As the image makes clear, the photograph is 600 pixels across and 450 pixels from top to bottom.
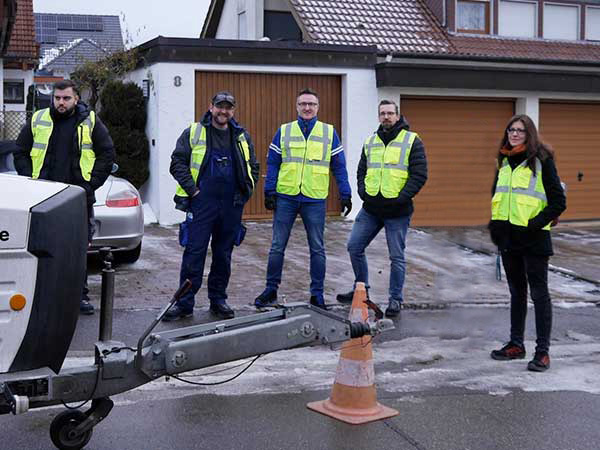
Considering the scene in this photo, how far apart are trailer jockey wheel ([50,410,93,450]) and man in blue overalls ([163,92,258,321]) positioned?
3096 mm

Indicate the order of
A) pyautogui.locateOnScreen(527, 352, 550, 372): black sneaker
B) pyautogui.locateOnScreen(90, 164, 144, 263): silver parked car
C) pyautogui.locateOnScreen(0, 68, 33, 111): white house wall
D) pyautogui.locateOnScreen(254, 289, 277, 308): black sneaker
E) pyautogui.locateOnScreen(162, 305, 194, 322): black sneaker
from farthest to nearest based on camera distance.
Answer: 1. pyautogui.locateOnScreen(0, 68, 33, 111): white house wall
2. pyautogui.locateOnScreen(90, 164, 144, 263): silver parked car
3. pyautogui.locateOnScreen(254, 289, 277, 308): black sneaker
4. pyautogui.locateOnScreen(162, 305, 194, 322): black sneaker
5. pyautogui.locateOnScreen(527, 352, 550, 372): black sneaker

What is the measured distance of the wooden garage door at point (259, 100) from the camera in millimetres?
14477

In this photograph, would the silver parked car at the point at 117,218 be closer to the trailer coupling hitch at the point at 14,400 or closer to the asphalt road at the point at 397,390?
the asphalt road at the point at 397,390

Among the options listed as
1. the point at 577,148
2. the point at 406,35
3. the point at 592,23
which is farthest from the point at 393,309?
the point at 592,23

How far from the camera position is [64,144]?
7.66 meters

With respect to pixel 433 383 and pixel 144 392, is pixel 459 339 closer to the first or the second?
pixel 433 383

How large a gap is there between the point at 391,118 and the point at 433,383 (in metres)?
2.96

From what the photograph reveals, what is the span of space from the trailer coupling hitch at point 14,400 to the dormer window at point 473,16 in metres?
16.3

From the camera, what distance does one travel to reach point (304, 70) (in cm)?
1497

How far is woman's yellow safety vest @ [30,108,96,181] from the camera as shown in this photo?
25.0ft

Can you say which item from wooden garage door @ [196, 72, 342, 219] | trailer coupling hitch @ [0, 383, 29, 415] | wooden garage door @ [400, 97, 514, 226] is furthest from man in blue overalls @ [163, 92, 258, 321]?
wooden garage door @ [400, 97, 514, 226]

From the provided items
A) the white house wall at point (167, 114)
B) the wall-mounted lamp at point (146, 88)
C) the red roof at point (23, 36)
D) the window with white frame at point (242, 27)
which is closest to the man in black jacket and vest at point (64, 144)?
the white house wall at point (167, 114)

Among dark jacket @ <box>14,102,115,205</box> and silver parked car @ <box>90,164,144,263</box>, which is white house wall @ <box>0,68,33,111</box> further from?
dark jacket @ <box>14,102,115,205</box>

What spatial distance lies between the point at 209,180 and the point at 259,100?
23.6ft
